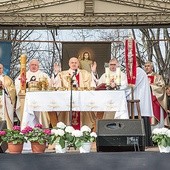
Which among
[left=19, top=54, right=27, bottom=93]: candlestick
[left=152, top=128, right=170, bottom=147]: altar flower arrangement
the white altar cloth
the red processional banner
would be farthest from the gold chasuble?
[left=152, top=128, right=170, bottom=147]: altar flower arrangement

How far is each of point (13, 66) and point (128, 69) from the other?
9.54 meters

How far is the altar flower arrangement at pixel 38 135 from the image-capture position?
4168mm

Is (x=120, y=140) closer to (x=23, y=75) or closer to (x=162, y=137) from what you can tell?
Answer: (x=162, y=137)

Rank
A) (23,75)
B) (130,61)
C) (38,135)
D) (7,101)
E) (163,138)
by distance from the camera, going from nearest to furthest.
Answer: (163,138)
(38,135)
(130,61)
(23,75)
(7,101)

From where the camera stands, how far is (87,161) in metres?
3.64

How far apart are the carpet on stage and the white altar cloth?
10.2ft

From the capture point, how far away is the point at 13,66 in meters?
16.2

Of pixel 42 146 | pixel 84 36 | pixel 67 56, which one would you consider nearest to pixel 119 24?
pixel 67 56

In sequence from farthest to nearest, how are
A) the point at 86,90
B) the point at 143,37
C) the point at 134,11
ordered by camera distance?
the point at 143,37
the point at 134,11
the point at 86,90

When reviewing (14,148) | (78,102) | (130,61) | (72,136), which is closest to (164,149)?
(72,136)

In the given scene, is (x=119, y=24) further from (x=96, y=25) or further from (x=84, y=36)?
(x=84, y=36)

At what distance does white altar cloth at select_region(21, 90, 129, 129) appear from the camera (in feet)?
22.4

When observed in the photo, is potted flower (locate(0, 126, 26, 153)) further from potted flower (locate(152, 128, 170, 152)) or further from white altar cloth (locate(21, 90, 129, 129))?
white altar cloth (locate(21, 90, 129, 129))

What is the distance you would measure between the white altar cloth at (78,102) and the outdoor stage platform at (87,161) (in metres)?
3.09
